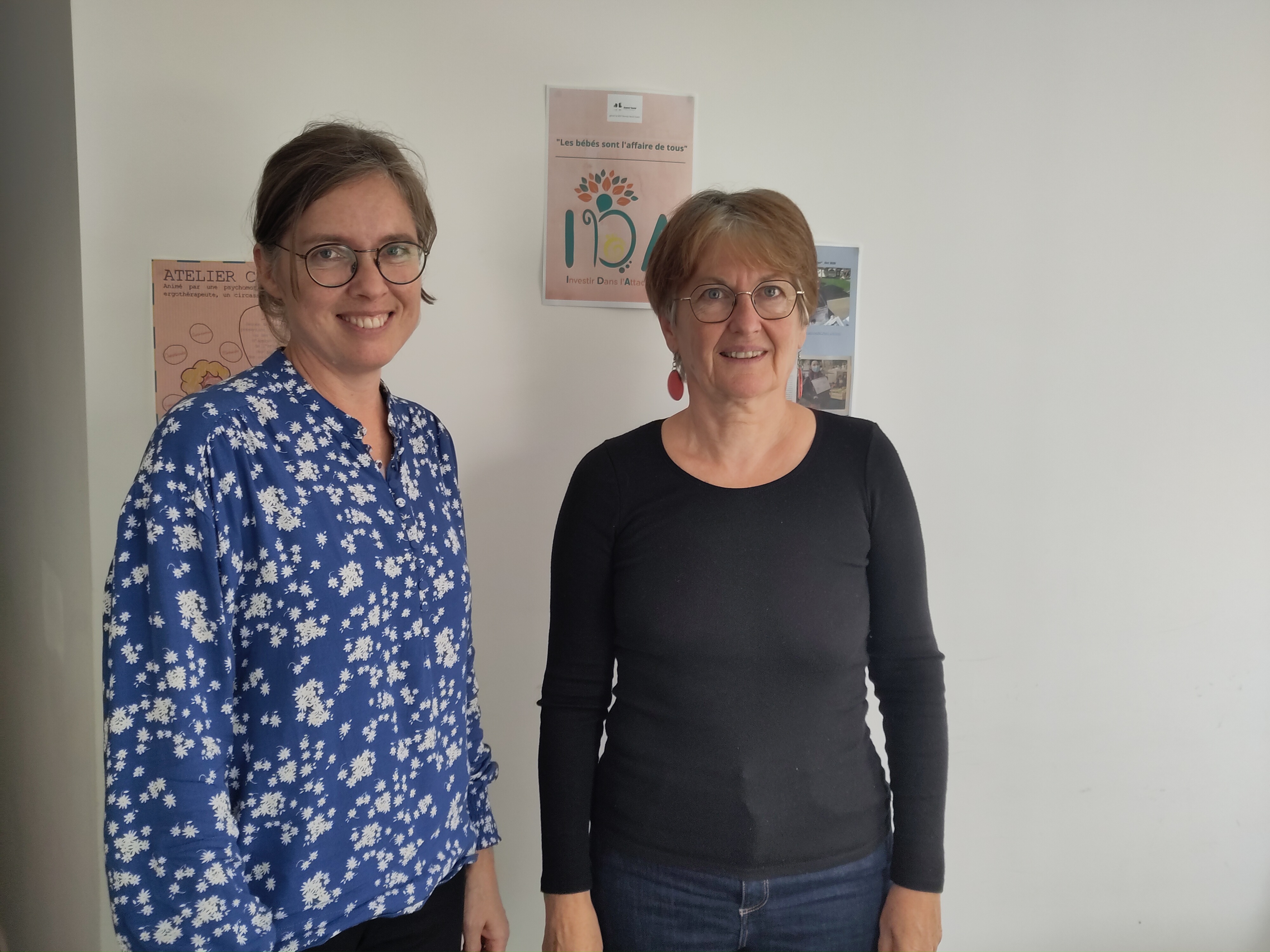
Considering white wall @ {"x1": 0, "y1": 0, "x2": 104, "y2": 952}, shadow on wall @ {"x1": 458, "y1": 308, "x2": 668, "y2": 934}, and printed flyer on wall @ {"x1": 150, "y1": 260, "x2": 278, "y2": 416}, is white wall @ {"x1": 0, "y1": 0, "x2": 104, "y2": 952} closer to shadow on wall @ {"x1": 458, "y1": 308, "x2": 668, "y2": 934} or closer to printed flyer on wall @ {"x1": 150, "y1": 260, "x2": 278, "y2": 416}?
printed flyer on wall @ {"x1": 150, "y1": 260, "x2": 278, "y2": 416}

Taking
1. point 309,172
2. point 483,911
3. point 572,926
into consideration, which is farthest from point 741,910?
point 309,172

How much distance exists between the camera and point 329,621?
2.86ft

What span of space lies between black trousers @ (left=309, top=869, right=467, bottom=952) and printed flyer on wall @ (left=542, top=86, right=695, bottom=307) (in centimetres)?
97

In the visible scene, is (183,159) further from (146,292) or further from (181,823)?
(181,823)

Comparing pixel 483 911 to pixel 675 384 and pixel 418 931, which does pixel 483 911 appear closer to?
pixel 418 931

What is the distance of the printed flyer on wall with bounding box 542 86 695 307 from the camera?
1409mm

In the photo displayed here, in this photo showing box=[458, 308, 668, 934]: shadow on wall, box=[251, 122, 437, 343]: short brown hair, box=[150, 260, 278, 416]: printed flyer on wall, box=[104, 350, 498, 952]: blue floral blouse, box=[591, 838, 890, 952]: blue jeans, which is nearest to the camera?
box=[104, 350, 498, 952]: blue floral blouse

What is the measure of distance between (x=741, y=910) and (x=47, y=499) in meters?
1.47

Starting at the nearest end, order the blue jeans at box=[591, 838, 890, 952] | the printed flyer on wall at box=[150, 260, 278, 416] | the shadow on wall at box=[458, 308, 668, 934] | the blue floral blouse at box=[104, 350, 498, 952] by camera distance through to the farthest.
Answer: the blue floral blouse at box=[104, 350, 498, 952] → the blue jeans at box=[591, 838, 890, 952] → the printed flyer on wall at box=[150, 260, 278, 416] → the shadow on wall at box=[458, 308, 668, 934]

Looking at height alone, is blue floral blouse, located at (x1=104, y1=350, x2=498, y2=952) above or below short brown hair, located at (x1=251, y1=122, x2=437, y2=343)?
below

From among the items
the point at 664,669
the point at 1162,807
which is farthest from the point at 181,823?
the point at 1162,807

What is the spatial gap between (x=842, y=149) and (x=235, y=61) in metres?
Answer: 1.08

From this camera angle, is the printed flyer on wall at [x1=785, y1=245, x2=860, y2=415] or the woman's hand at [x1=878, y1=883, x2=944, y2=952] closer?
the woman's hand at [x1=878, y1=883, x2=944, y2=952]

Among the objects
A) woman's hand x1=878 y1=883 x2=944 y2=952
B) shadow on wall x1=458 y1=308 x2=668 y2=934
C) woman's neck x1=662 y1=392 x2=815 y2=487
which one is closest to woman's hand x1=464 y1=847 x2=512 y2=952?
shadow on wall x1=458 y1=308 x2=668 y2=934
